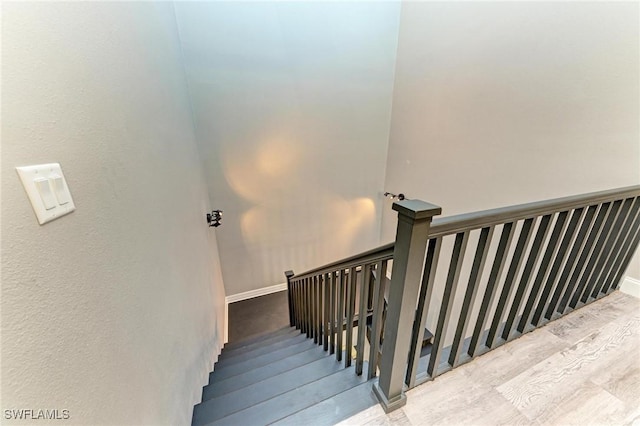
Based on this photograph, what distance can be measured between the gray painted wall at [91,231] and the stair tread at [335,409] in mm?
611

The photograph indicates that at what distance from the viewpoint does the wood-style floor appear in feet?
3.59

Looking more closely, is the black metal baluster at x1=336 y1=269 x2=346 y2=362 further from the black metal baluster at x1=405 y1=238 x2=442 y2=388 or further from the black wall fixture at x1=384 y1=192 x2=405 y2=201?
the black wall fixture at x1=384 y1=192 x2=405 y2=201

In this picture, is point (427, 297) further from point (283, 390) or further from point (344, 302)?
point (283, 390)

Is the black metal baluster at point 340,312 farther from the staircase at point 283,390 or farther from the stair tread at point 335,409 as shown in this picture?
the stair tread at point 335,409

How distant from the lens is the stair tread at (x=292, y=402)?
1.23 meters

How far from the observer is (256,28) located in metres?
2.74

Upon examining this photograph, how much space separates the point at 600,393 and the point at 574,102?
6.12ft

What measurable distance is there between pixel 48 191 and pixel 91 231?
199mm

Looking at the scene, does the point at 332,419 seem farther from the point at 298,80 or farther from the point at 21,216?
the point at 298,80

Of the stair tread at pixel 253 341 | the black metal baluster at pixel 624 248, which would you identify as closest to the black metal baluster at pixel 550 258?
the black metal baluster at pixel 624 248

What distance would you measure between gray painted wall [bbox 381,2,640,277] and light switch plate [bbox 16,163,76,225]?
9.43ft

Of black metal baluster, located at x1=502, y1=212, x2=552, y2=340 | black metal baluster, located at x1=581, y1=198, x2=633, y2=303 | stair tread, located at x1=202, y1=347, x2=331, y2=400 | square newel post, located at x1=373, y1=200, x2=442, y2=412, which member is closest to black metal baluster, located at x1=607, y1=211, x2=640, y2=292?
black metal baluster, located at x1=581, y1=198, x2=633, y2=303

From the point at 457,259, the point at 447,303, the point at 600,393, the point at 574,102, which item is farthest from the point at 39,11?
the point at 574,102

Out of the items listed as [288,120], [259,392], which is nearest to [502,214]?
[259,392]
